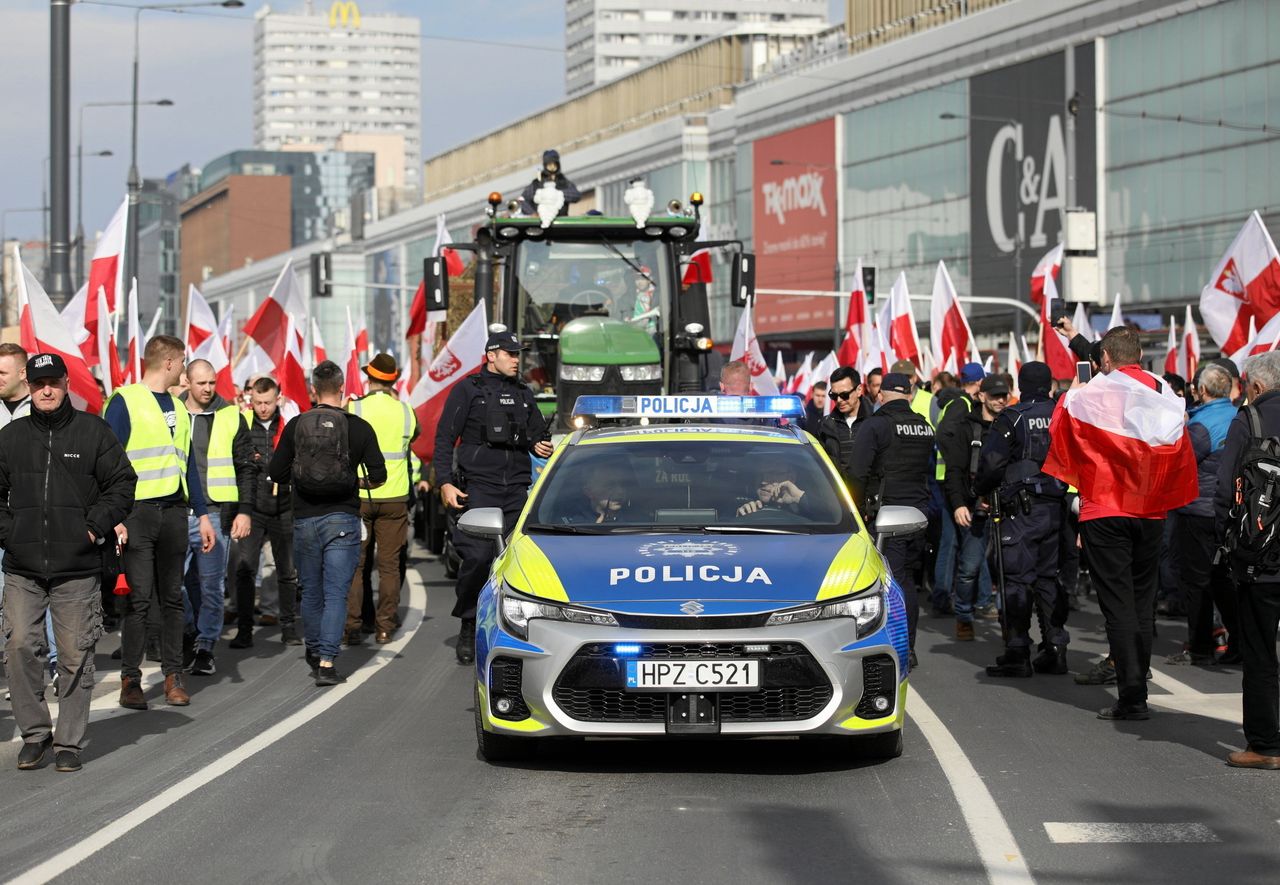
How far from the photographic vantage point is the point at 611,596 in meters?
8.38

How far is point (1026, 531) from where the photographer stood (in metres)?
12.1

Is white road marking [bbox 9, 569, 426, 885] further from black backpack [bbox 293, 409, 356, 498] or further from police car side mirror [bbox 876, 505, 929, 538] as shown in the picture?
police car side mirror [bbox 876, 505, 929, 538]

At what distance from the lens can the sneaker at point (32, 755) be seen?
8992mm

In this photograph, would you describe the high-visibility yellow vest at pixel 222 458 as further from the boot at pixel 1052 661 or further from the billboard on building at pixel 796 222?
the billboard on building at pixel 796 222

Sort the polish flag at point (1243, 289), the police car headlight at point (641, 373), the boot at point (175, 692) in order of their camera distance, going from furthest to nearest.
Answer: the polish flag at point (1243, 289) < the police car headlight at point (641, 373) < the boot at point (175, 692)

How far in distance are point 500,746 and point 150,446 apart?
3.39m

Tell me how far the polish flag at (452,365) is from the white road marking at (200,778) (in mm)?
3951

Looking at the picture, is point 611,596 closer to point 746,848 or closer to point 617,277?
point 746,848

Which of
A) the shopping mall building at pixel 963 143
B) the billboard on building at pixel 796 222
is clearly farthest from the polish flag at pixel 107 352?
the billboard on building at pixel 796 222

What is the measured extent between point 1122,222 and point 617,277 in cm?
4462

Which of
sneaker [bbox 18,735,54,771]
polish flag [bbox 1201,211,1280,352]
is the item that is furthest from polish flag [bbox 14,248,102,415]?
polish flag [bbox 1201,211,1280,352]

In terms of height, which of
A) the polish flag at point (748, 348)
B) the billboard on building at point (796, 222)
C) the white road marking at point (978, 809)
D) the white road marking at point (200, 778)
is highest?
the billboard on building at point (796, 222)

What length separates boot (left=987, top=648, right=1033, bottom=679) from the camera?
39.7ft

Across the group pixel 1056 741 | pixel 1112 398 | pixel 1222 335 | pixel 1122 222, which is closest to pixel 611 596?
pixel 1056 741
